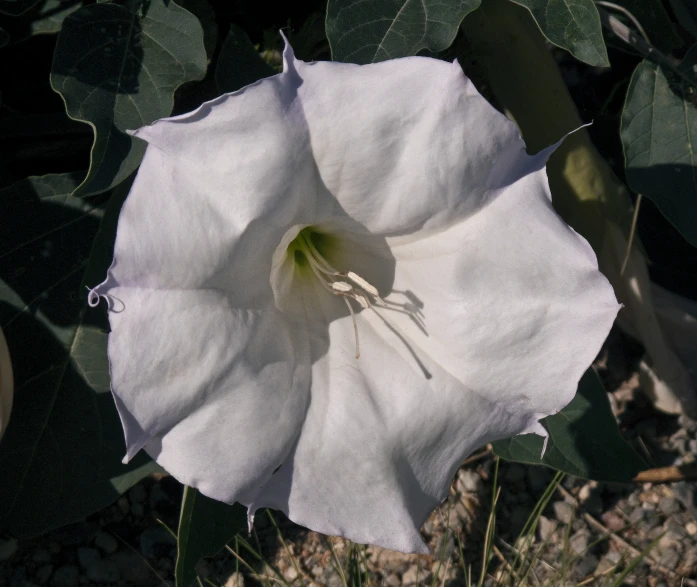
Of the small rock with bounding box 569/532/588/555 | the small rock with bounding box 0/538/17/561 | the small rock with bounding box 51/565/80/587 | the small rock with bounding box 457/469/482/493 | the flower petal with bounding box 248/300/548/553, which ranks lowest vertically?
the small rock with bounding box 569/532/588/555

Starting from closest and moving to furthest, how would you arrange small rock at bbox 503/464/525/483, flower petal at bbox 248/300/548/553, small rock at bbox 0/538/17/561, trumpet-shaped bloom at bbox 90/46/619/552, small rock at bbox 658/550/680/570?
trumpet-shaped bloom at bbox 90/46/619/552 → flower petal at bbox 248/300/548/553 → small rock at bbox 0/538/17/561 → small rock at bbox 658/550/680/570 → small rock at bbox 503/464/525/483

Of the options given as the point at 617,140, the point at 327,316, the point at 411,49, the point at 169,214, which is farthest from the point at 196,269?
the point at 617,140

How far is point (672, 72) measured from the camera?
1.25 m

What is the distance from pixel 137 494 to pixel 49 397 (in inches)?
15.4

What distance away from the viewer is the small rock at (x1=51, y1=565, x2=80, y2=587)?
1.40 m

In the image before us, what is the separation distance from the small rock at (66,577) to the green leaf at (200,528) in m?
0.45

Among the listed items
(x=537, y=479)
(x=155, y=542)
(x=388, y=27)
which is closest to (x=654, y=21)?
(x=388, y=27)

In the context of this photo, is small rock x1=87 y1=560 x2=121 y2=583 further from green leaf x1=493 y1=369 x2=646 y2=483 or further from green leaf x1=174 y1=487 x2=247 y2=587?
green leaf x1=493 y1=369 x2=646 y2=483

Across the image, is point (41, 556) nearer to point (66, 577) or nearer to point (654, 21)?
point (66, 577)

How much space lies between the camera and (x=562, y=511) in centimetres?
157

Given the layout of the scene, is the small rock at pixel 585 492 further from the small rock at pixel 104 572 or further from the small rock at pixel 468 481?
the small rock at pixel 104 572

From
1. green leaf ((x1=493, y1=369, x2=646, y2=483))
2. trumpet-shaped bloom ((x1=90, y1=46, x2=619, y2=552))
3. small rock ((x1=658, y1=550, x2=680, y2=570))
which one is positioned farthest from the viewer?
small rock ((x1=658, y1=550, x2=680, y2=570))

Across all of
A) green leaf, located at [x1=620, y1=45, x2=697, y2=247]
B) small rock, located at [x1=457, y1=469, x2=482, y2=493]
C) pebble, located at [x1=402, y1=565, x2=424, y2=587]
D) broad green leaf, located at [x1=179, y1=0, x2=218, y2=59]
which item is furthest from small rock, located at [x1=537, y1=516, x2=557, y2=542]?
broad green leaf, located at [x1=179, y1=0, x2=218, y2=59]

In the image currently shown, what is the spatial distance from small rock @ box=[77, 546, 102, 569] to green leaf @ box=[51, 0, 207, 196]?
77cm
